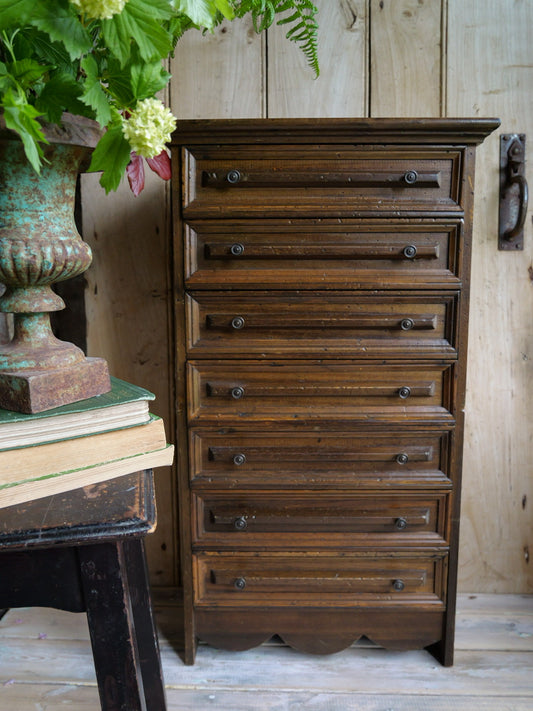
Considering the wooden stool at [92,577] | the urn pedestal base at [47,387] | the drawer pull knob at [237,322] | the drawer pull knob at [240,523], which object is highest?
the drawer pull knob at [237,322]

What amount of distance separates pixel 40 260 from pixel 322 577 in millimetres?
1158

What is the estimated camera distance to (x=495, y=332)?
1.83 meters

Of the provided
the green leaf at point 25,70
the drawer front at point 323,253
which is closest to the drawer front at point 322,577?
the drawer front at point 323,253

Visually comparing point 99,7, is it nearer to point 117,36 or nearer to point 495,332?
point 117,36

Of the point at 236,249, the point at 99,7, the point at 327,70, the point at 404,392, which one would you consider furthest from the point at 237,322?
the point at 327,70

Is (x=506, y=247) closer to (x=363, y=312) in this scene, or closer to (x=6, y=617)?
(x=363, y=312)

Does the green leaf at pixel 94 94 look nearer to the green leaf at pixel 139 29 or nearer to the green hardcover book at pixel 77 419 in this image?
the green leaf at pixel 139 29

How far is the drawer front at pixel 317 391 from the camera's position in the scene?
1.42 metres

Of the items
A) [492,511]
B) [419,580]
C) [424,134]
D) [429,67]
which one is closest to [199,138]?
[424,134]

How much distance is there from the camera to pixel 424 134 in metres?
Result: 1.33

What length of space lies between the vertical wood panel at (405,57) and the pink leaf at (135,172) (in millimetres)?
1087

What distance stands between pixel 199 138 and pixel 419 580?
52.2 inches

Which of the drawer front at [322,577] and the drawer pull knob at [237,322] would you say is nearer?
the drawer pull knob at [237,322]

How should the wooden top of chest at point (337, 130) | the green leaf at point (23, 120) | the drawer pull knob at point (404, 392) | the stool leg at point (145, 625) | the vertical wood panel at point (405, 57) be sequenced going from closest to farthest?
the green leaf at point (23, 120) < the stool leg at point (145, 625) < the wooden top of chest at point (337, 130) < the drawer pull knob at point (404, 392) < the vertical wood panel at point (405, 57)
